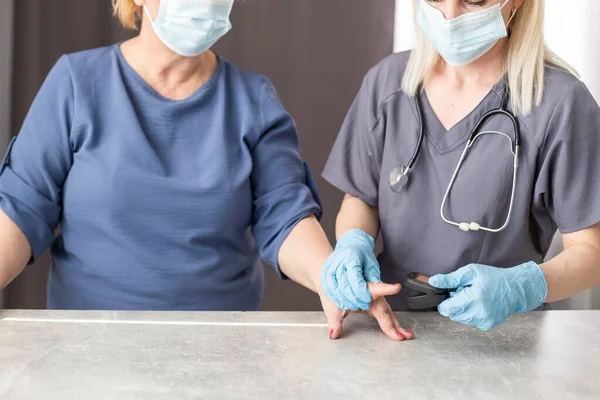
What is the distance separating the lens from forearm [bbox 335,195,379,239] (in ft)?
5.18

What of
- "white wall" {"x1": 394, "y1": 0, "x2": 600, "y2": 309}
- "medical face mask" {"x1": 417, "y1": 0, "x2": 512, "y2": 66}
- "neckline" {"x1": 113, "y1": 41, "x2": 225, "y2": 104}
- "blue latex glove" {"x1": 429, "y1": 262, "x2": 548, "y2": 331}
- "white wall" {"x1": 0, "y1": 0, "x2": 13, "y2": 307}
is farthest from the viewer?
"white wall" {"x1": 0, "y1": 0, "x2": 13, "y2": 307}

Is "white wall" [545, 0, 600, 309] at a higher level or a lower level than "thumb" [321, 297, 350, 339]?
higher

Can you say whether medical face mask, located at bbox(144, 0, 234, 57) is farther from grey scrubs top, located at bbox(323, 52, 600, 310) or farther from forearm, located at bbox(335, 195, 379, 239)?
forearm, located at bbox(335, 195, 379, 239)

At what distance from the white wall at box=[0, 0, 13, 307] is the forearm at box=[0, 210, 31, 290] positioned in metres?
0.92

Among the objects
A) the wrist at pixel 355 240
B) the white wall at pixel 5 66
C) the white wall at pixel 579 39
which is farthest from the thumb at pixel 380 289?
the white wall at pixel 5 66

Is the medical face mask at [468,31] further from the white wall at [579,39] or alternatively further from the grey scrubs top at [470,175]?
the white wall at [579,39]

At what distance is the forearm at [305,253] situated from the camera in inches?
57.2

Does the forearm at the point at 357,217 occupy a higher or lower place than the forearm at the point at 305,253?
higher

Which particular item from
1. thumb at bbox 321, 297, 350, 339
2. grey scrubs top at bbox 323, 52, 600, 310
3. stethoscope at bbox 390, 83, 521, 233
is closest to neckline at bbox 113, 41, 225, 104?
grey scrubs top at bbox 323, 52, 600, 310

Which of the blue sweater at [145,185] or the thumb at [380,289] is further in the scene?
the blue sweater at [145,185]

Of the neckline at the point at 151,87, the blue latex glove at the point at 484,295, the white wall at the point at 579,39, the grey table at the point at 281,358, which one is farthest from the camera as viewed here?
the white wall at the point at 579,39

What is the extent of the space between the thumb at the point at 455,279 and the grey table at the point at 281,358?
9 centimetres

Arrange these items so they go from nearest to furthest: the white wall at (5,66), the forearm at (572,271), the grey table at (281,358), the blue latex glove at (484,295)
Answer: the grey table at (281,358), the blue latex glove at (484,295), the forearm at (572,271), the white wall at (5,66)

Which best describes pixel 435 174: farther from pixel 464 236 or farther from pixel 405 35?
pixel 405 35
